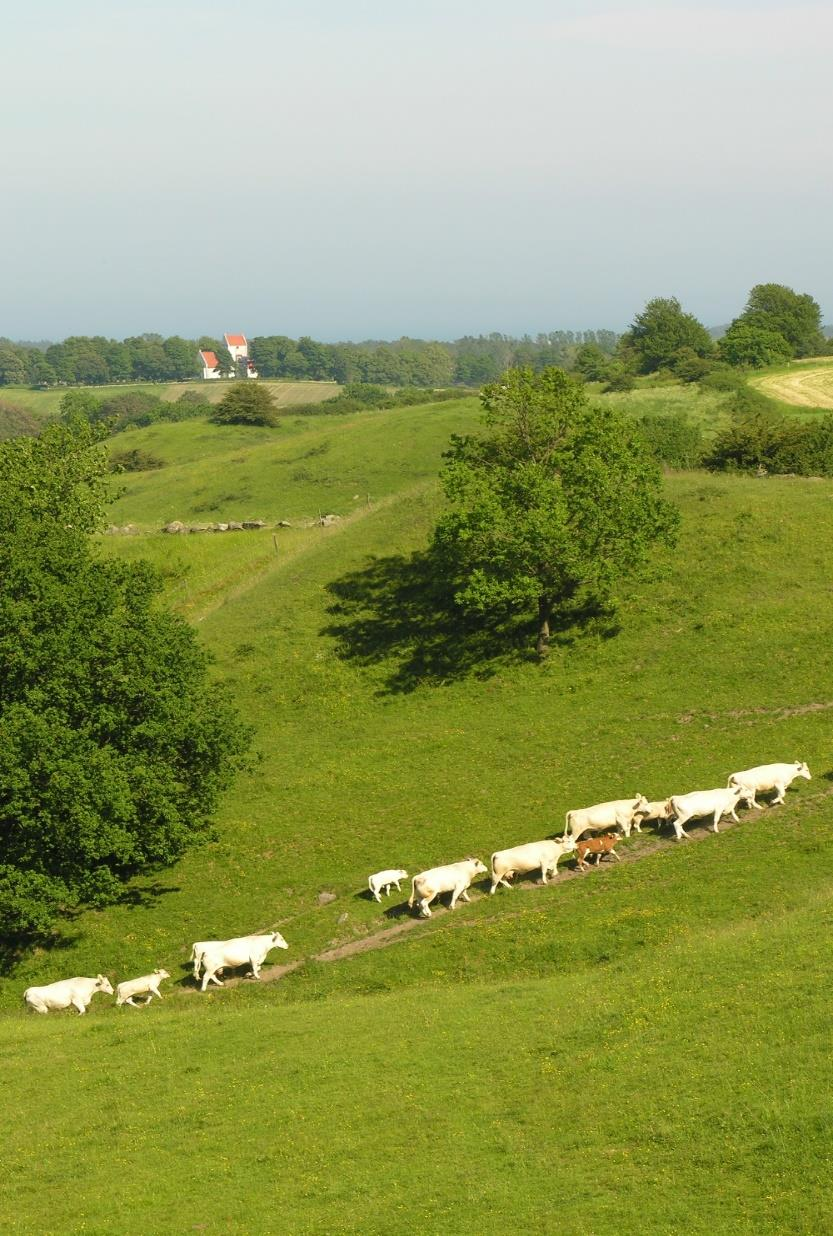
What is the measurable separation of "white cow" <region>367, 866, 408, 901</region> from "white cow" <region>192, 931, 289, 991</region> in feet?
14.9

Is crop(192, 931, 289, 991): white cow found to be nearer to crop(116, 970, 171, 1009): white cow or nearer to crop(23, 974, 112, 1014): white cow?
crop(116, 970, 171, 1009): white cow

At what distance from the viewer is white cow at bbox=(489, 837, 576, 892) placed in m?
34.8

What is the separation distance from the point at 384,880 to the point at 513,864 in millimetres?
4109

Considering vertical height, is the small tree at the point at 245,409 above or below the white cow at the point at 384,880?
above

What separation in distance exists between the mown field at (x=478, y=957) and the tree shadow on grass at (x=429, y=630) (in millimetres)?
228

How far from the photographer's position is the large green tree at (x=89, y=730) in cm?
3347

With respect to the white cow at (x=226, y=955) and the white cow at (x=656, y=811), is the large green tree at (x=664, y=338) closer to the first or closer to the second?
the white cow at (x=656, y=811)

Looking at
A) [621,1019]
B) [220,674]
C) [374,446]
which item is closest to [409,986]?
[621,1019]

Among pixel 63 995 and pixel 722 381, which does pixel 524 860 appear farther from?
pixel 722 381

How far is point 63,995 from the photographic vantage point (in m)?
31.0

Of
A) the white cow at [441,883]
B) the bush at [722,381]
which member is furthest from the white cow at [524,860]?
the bush at [722,381]

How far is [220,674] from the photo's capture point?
2292 inches

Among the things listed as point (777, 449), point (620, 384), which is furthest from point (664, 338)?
point (777, 449)

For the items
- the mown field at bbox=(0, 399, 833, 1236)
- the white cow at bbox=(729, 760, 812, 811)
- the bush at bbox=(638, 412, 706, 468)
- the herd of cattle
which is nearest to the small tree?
the bush at bbox=(638, 412, 706, 468)
